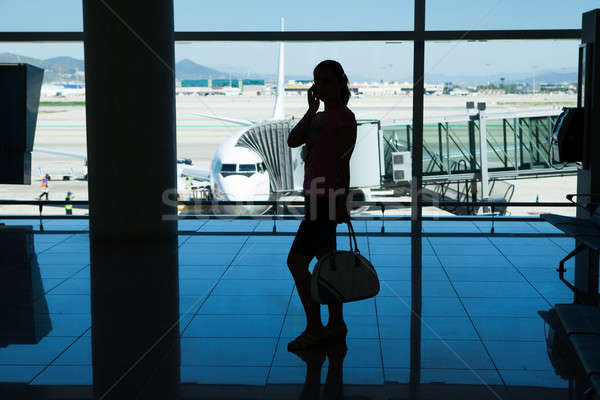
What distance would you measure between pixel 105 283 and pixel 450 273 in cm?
271

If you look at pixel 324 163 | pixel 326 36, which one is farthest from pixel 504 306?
pixel 326 36

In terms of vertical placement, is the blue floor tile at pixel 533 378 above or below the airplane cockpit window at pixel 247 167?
below

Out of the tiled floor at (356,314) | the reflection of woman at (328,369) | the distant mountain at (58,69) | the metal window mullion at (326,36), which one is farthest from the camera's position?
the distant mountain at (58,69)

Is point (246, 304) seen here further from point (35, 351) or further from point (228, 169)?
point (228, 169)

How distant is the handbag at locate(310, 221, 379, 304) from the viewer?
3020mm

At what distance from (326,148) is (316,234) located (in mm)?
439

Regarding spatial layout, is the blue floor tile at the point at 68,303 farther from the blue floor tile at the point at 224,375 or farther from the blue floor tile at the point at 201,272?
the blue floor tile at the point at 224,375

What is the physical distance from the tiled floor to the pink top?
886mm

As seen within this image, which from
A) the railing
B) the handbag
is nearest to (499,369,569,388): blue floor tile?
the handbag

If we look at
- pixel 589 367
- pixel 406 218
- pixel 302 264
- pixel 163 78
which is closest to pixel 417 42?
pixel 406 218

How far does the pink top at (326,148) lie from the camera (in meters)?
3.15

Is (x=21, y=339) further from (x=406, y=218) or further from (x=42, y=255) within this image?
(x=406, y=218)

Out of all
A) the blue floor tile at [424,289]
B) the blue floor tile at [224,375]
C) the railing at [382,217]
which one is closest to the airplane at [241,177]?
the railing at [382,217]

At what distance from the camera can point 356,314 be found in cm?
401
